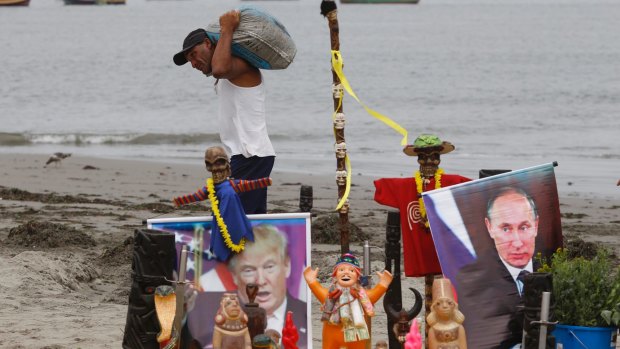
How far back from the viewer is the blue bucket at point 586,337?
5559mm

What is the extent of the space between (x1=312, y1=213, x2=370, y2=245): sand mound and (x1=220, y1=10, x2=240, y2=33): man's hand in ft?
15.5

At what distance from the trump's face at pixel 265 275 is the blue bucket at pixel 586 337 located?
4.69ft

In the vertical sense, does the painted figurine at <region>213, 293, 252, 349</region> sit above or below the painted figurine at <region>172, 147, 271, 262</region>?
below

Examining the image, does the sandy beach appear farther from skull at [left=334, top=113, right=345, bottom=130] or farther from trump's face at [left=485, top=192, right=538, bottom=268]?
trump's face at [left=485, top=192, right=538, bottom=268]

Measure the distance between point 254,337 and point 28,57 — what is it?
45.6 metres

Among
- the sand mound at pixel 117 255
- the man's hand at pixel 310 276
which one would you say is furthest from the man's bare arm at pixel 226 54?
the sand mound at pixel 117 255

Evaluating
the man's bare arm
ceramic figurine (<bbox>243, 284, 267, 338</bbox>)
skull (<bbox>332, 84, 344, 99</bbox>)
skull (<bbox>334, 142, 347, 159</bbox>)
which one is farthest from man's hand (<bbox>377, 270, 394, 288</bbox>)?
the man's bare arm

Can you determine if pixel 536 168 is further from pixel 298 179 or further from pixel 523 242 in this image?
pixel 298 179

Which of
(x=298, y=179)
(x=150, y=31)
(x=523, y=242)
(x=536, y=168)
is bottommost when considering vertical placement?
(x=523, y=242)

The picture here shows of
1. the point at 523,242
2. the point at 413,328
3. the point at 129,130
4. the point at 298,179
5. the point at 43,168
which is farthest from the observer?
the point at 129,130

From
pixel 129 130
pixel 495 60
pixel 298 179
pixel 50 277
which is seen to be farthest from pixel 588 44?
pixel 50 277

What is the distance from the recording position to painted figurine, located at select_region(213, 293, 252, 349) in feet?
17.8

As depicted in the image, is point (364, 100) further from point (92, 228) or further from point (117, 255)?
point (117, 255)

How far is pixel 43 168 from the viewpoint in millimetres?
17438
